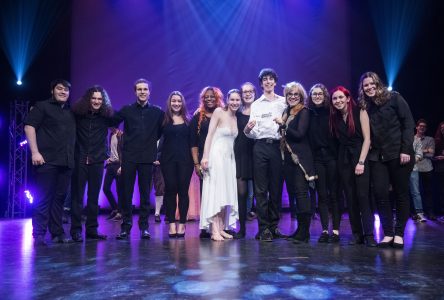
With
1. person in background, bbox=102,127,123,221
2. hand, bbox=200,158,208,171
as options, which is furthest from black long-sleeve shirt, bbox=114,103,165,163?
person in background, bbox=102,127,123,221

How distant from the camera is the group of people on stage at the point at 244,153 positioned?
3449 mm

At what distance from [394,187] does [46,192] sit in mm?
3110

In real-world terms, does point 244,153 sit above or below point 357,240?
above

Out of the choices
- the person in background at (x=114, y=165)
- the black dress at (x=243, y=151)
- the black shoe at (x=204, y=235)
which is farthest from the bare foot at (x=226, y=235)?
the person in background at (x=114, y=165)

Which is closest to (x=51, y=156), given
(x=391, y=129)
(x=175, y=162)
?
(x=175, y=162)

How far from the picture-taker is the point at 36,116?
3.74 m

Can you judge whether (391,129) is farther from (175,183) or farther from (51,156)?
(51,156)

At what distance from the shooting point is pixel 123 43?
805cm

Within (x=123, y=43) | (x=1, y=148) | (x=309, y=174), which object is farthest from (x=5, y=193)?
(x=309, y=174)

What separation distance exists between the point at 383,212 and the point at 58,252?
2714 mm

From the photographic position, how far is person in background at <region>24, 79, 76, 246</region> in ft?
12.2

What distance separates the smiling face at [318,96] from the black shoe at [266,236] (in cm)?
129

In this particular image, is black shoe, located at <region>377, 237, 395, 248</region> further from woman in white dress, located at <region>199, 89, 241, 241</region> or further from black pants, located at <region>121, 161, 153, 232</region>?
black pants, located at <region>121, 161, 153, 232</region>

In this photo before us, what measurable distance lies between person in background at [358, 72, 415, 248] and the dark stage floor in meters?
0.28
